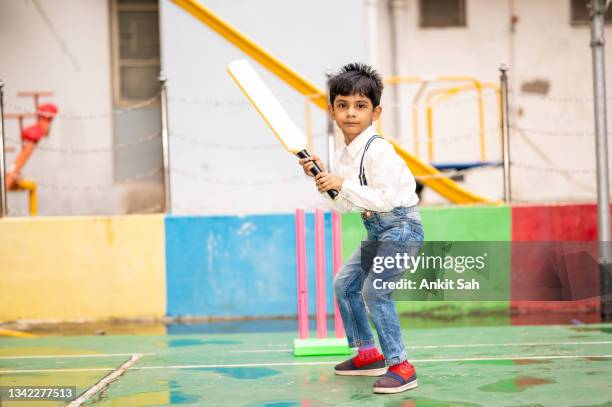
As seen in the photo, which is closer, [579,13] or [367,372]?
[367,372]

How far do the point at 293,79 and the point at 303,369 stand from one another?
4.76 meters

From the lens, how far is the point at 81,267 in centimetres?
865

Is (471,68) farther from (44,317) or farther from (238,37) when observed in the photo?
(44,317)

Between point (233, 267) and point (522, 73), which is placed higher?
point (522, 73)

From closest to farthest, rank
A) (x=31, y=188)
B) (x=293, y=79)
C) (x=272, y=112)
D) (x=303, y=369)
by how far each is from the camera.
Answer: (x=272, y=112) < (x=303, y=369) < (x=31, y=188) < (x=293, y=79)

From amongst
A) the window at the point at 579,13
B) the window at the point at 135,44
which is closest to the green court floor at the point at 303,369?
the window at the point at 135,44

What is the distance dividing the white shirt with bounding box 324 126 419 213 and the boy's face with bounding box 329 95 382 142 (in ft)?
0.13

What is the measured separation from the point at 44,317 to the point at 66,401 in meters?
3.85

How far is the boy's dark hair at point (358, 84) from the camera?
198 inches

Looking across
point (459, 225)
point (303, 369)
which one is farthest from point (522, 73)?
point (303, 369)

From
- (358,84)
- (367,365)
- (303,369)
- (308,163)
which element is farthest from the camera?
(303,369)

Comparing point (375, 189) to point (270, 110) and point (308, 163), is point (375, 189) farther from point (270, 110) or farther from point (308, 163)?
point (270, 110)

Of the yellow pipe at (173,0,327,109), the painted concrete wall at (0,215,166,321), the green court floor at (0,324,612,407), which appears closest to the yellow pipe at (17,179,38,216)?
the painted concrete wall at (0,215,166,321)

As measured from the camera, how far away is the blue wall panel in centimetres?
873
